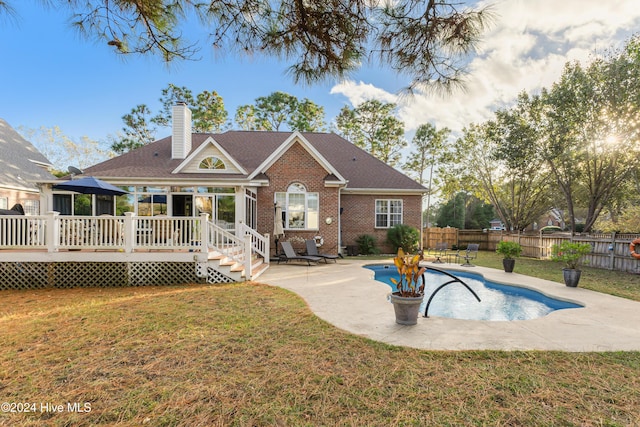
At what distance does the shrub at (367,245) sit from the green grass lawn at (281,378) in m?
11.8

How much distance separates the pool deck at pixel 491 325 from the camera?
466cm

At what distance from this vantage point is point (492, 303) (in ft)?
27.0

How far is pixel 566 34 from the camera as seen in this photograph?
11.1 m

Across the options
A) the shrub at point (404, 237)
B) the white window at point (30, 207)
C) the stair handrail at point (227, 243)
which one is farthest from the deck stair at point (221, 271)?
the white window at point (30, 207)

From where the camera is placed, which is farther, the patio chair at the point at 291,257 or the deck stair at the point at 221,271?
the patio chair at the point at 291,257

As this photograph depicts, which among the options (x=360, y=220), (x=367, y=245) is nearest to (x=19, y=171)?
(x=360, y=220)

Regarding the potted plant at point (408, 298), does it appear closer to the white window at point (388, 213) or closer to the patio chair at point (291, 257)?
the patio chair at point (291, 257)

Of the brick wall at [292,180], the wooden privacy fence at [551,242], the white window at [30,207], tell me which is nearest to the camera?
the wooden privacy fence at [551,242]

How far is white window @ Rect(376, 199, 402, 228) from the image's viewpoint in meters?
17.8

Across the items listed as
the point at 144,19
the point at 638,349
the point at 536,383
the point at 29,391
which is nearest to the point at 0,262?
the point at 29,391

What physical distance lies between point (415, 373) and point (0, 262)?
38.7ft

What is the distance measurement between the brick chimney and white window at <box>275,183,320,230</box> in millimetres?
5587

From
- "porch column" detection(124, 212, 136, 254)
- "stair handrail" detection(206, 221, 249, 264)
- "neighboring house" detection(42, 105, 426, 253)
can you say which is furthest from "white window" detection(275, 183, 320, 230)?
"porch column" detection(124, 212, 136, 254)

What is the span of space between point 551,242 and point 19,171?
32565 millimetres
